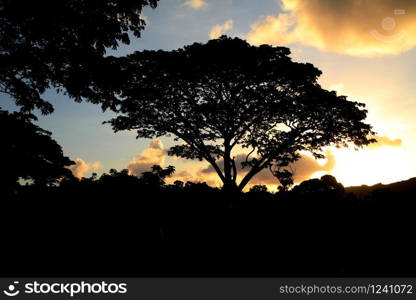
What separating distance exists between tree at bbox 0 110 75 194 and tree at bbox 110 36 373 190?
733cm

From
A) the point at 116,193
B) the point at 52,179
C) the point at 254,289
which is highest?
the point at 52,179

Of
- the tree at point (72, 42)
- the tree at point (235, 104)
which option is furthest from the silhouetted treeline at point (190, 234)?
the tree at point (235, 104)

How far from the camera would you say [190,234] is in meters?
8.48

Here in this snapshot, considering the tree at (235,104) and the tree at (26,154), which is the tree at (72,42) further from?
the tree at (235,104)

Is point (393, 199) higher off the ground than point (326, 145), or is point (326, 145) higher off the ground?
point (326, 145)

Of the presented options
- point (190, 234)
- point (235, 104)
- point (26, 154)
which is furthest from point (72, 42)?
point (235, 104)

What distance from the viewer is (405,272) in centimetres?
674

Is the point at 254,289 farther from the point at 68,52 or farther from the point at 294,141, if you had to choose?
the point at 294,141

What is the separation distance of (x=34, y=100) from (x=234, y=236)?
25.0 feet

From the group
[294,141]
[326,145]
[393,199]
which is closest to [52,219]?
[393,199]

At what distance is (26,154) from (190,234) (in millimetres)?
5729

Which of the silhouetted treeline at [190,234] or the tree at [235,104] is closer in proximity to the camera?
the silhouetted treeline at [190,234]

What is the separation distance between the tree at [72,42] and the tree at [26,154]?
150 centimetres

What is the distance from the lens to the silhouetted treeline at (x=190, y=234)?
6980mm
